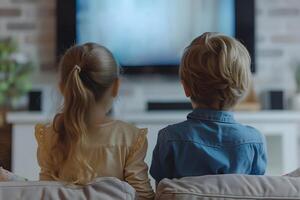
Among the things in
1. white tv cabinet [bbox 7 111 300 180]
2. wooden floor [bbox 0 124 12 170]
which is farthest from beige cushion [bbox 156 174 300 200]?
wooden floor [bbox 0 124 12 170]

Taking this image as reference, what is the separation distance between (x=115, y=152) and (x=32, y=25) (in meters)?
2.20

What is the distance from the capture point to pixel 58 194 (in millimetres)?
872

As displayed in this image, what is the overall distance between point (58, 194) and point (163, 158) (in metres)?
0.49

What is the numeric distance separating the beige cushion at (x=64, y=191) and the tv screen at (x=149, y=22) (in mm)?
2404

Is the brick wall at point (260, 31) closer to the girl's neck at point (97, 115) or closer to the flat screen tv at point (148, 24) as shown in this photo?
the flat screen tv at point (148, 24)

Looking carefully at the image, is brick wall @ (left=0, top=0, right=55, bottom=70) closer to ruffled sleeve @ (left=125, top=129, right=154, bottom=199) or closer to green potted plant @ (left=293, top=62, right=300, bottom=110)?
green potted plant @ (left=293, top=62, right=300, bottom=110)

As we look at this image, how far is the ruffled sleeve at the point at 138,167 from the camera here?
4.35 feet

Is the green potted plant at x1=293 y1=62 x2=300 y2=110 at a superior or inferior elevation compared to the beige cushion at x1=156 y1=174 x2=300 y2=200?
inferior

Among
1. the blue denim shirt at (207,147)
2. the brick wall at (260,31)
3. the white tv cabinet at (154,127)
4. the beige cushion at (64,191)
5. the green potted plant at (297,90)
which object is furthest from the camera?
the brick wall at (260,31)

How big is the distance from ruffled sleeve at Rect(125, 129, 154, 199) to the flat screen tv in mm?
1887

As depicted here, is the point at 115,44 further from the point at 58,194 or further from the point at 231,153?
the point at 58,194

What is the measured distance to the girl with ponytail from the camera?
4.39 feet

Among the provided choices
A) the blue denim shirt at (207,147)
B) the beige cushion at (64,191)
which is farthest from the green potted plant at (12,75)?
the beige cushion at (64,191)

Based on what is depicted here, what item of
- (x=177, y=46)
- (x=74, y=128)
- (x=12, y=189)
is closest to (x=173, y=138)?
(x=74, y=128)
